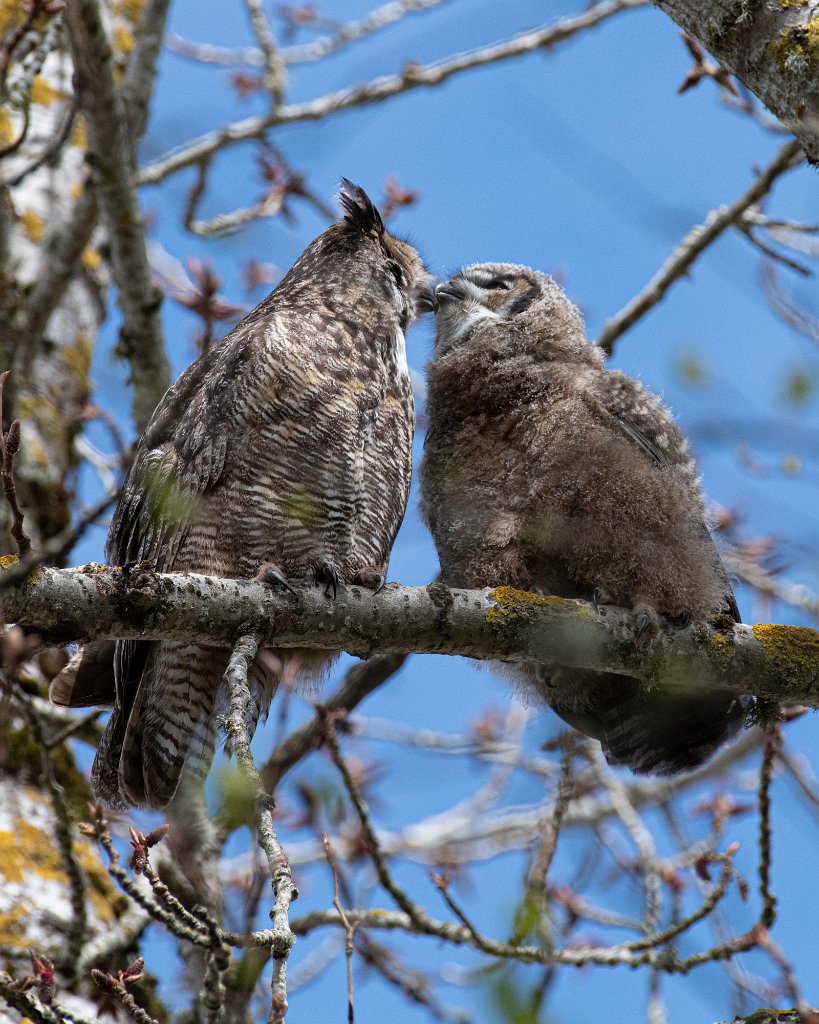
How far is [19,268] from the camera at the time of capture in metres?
5.28

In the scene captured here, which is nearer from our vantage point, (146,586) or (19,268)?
(146,586)

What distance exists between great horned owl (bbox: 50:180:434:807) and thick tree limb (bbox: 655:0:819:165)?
1.55 metres

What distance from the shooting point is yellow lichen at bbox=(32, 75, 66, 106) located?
5.72 meters

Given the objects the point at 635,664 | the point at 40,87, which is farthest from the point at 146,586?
the point at 40,87

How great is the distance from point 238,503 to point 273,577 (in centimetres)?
48

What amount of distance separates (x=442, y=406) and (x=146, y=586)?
1671 millimetres

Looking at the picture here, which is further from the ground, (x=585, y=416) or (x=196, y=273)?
(x=196, y=273)

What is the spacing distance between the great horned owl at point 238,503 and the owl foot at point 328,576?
0.03 meters

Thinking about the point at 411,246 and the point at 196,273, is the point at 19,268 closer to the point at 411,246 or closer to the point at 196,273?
the point at 196,273

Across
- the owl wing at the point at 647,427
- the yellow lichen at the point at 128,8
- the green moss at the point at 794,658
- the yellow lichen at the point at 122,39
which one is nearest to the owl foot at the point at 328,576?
the owl wing at the point at 647,427

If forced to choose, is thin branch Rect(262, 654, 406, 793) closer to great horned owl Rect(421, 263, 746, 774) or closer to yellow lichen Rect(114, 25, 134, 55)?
great horned owl Rect(421, 263, 746, 774)

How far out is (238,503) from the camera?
3.50 meters

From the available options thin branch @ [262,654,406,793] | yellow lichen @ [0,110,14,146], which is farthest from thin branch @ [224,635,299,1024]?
yellow lichen @ [0,110,14,146]

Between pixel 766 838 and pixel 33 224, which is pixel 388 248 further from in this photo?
pixel 766 838
